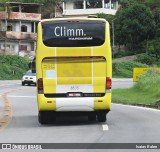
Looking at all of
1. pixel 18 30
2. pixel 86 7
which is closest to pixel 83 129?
pixel 18 30

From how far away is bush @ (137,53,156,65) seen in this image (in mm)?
82375

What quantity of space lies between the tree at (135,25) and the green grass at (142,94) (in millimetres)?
44625

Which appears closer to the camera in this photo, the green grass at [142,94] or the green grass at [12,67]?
the green grass at [142,94]

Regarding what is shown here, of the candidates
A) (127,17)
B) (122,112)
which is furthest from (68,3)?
(122,112)

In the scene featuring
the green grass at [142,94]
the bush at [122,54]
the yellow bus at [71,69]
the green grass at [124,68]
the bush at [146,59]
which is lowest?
the green grass at [124,68]

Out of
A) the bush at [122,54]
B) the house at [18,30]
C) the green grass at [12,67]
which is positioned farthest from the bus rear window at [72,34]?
the house at [18,30]

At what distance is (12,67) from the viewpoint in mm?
74062

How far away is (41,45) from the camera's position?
61.9 ft

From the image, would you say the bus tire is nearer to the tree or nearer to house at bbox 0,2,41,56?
the tree

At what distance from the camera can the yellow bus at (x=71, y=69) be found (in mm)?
18812

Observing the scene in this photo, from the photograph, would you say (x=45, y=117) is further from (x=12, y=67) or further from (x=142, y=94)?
(x=12, y=67)

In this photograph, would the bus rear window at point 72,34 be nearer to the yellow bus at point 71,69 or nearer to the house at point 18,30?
the yellow bus at point 71,69

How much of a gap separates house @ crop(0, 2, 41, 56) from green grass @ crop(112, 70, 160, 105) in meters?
51.8

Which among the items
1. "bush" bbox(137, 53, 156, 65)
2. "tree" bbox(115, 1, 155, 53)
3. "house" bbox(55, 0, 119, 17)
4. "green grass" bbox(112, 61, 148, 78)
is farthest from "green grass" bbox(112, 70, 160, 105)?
"house" bbox(55, 0, 119, 17)
